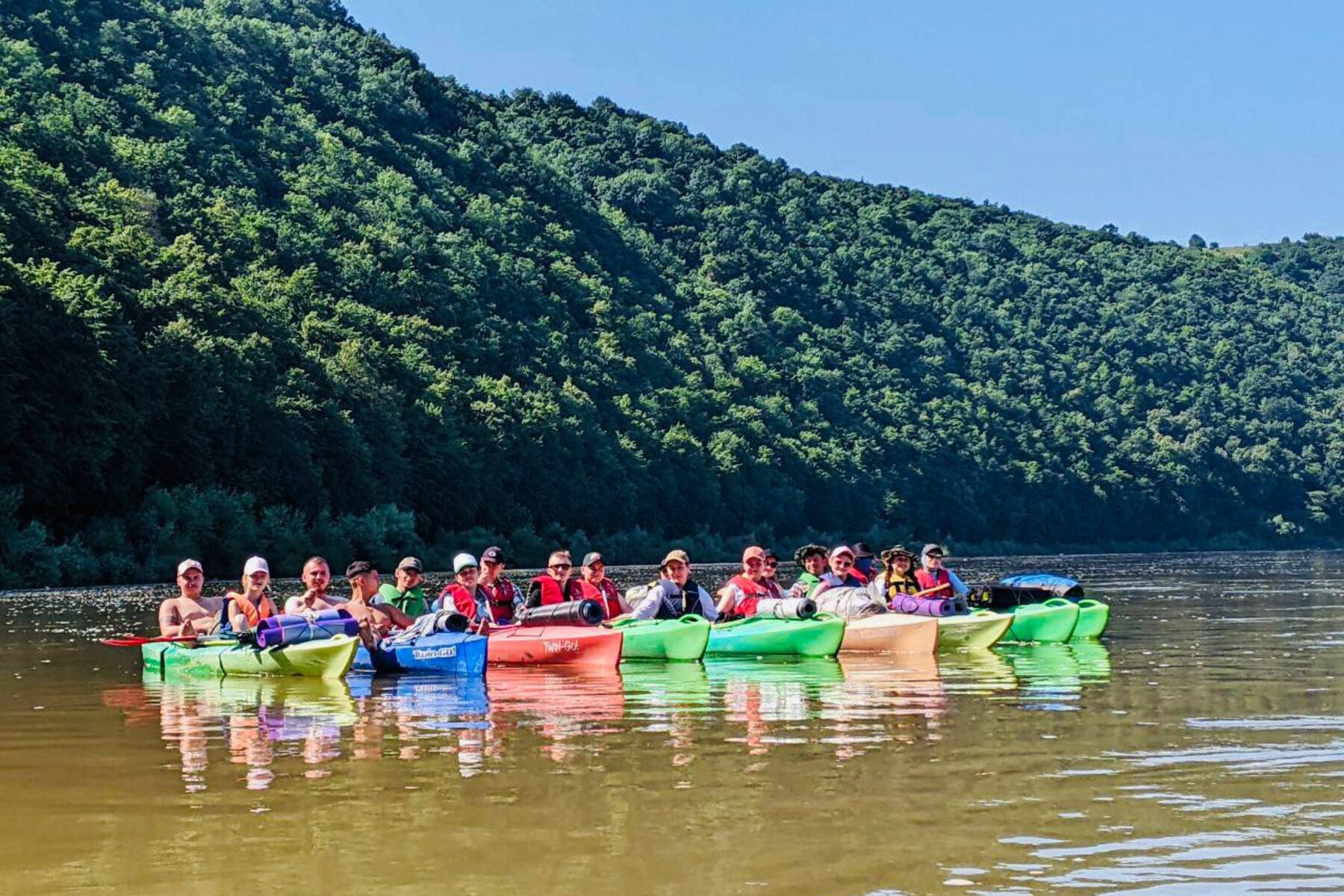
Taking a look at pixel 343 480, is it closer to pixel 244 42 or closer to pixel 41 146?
pixel 41 146

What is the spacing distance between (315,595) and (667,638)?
451cm

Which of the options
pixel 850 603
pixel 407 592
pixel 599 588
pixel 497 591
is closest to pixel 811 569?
pixel 850 603

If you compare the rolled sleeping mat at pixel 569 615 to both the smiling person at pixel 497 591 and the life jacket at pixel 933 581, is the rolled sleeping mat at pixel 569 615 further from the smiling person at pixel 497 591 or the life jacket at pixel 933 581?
the life jacket at pixel 933 581

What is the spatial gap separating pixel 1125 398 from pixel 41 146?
3726 inches

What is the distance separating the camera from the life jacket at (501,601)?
24.5 metres

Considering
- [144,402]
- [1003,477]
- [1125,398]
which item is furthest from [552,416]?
[1125,398]

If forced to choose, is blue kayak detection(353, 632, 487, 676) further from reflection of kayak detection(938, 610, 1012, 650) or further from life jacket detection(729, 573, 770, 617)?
reflection of kayak detection(938, 610, 1012, 650)

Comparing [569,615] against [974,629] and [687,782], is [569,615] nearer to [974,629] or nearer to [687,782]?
[974,629]

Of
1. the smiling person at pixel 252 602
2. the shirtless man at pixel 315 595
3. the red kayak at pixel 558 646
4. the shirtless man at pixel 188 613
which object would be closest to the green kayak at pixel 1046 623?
the red kayak at pixel 558 646

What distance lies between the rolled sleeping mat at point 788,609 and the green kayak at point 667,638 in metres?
1.27

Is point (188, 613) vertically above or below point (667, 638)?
above

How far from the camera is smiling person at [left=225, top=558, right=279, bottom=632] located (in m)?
21.7

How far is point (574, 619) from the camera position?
77.2 feet

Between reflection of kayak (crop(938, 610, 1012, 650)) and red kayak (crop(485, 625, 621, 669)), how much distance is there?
16.3ft
